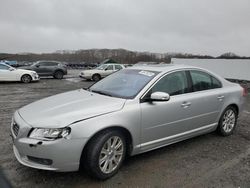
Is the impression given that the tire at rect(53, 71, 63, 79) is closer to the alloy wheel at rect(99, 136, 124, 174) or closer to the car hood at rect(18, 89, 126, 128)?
the car hood at rect(18, 89, 126, 128)

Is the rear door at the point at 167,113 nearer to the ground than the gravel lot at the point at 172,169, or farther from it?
farther from it

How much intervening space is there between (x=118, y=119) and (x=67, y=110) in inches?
26.2

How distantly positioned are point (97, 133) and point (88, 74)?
1591cm

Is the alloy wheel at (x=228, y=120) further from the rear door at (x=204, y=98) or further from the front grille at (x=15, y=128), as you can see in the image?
the front grille at (x=15, y=128)

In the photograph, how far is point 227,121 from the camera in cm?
484

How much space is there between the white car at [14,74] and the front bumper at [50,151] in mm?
13549

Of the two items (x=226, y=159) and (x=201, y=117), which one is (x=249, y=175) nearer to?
(x=226, y=159)

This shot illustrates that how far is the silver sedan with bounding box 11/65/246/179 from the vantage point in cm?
281

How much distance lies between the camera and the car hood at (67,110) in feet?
9.40

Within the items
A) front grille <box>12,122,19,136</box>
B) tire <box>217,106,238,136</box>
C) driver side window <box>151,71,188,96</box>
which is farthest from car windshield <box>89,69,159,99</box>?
tire <box>217,106,238,136</box>

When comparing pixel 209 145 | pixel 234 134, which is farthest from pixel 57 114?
pixel 234 134

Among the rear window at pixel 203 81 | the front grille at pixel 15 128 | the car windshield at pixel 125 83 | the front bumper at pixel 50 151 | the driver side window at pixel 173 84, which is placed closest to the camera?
the front bumper at pixel 50 151

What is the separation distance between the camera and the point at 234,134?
5.05m

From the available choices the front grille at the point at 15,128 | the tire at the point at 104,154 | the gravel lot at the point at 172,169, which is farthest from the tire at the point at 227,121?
the front grille at the point at 15,128
